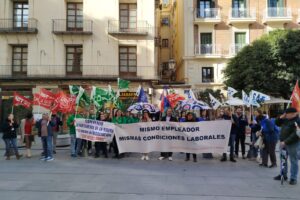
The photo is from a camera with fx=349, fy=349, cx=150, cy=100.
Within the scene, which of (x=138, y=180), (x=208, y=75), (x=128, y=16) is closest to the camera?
(x=138, y=180)

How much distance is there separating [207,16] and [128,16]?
29.6 feet

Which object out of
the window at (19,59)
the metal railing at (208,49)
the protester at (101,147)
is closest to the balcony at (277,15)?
the metal railing at (208,49)

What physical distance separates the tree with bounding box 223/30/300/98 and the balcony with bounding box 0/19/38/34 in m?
17.6

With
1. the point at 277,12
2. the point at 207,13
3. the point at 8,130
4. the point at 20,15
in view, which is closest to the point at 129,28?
the point at 20,15

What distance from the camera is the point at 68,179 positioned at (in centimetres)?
902

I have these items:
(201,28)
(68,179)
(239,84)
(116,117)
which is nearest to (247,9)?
(201,28)

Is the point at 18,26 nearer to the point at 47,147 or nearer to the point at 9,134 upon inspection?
the point at 9,134

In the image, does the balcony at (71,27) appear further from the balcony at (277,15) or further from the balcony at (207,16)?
the balcony at (277,15)

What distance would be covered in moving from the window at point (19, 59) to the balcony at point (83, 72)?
14.2 inches

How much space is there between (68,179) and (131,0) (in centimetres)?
2300

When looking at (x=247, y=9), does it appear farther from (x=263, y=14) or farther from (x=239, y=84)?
(x=239, y=84)

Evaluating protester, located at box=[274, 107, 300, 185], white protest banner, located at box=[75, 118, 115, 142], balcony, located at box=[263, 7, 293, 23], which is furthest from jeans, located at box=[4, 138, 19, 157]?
balcony, located at box=[263, 7, 293, 23]

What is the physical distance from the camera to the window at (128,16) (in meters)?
29.5

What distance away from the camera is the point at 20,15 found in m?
29.4
